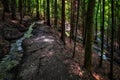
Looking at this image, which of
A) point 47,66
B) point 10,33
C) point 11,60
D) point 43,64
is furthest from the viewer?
point 10,33

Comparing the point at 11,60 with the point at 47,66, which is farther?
the point at 11,60

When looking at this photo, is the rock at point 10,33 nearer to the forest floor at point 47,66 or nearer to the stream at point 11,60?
the stream at point 11,60

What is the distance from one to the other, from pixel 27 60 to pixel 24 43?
5.43 meters

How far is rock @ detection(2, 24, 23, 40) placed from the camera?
21056 mm

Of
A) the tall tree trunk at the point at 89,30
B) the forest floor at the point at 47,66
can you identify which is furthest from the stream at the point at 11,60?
the tall tree trunk at the point at 89,30

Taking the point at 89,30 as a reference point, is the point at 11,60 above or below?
below

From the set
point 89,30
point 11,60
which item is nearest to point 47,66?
point 89,30

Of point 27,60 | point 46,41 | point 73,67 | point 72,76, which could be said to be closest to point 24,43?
point 46,41

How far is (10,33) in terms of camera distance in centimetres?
2202

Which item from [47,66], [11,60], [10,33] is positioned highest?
[10,33]

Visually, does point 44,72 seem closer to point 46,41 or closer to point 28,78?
point 28,78

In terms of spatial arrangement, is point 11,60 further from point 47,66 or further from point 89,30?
point 89,30

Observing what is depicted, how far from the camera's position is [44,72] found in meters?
11.8

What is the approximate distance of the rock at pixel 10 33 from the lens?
21056mm
